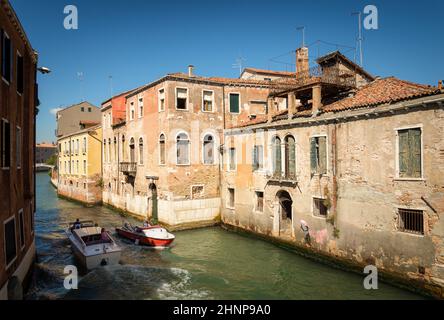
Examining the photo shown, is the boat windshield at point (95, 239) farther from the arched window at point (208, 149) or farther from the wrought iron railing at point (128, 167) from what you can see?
the wrought iron railing at point (128, 167)

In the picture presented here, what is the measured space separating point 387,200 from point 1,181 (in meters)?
11.6

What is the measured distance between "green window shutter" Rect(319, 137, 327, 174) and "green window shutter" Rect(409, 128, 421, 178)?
11.9 feet

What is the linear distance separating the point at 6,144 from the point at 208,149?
43.5 feet

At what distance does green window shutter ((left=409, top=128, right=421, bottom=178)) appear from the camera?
10945mm

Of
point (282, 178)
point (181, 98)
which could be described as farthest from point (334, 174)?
point (181, 98)

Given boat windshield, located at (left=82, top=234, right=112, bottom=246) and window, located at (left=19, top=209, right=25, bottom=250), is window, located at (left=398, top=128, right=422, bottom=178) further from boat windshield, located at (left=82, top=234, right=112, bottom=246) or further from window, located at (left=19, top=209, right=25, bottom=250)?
window, located at (left=19, top=209, right=25, bottom=250)

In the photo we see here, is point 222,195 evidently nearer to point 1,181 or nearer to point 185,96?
point 185,96

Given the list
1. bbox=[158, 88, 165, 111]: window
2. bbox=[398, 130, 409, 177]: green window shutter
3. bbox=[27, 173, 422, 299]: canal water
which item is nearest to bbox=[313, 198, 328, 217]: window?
bbox=[27, 173, 422, 299]: canal water

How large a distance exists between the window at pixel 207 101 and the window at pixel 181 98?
1.22 m

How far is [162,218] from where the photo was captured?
68.6 feet

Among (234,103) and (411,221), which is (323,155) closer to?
(411,221)

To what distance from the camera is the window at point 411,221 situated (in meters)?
10.9

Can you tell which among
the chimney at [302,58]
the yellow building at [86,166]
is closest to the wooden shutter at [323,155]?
the chimney at [302,58]
